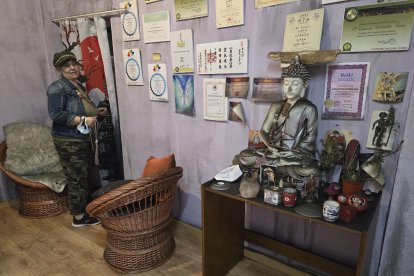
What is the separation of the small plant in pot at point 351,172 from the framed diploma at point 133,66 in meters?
1.56

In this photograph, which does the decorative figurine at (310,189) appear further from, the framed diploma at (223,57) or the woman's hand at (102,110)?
the woman's hand at (102,110)

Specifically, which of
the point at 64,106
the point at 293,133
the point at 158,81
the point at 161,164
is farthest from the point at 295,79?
the point at 64,106

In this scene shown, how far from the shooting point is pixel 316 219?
1063 mm

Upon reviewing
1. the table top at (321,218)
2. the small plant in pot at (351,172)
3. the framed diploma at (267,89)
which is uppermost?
the framed diploma at (267,89)

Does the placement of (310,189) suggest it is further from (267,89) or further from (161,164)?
(161,164)

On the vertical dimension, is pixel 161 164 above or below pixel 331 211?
below

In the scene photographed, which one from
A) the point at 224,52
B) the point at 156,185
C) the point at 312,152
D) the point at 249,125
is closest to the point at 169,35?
the point at 224,52

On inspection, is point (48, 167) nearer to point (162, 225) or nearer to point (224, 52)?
point (162, 225)

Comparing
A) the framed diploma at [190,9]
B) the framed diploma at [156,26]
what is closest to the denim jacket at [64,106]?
the framed diploma at [156,26]

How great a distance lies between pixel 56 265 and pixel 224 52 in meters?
1.73

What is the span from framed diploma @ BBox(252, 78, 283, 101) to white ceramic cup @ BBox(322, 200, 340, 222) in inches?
26.1

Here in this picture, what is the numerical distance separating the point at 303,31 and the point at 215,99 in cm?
66

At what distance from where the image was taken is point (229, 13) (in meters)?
1.59

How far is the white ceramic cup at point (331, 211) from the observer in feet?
3.40
